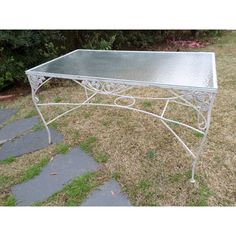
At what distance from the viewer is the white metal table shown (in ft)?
6.11

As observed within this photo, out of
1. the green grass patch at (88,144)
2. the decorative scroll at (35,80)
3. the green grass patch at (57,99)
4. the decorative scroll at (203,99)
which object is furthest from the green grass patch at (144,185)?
the green grass patch at (57,99)

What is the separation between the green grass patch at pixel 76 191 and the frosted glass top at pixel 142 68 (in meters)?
0.86

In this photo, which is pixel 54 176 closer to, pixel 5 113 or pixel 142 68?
pixel 142 68

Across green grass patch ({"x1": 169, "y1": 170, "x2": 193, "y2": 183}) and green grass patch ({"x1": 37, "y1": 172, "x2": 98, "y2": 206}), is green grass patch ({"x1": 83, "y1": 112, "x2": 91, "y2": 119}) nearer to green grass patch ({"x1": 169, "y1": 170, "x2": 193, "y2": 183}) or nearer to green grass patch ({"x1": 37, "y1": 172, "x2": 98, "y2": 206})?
green grass patch ({"x1": 37, "y1": 172, "x2": 98, "y2": 206})

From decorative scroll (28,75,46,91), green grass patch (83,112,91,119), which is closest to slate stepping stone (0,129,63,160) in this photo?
green grass patch (83,112,91,119)

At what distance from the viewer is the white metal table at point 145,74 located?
186 centimetres

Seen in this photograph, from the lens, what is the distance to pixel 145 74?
7.13 feet

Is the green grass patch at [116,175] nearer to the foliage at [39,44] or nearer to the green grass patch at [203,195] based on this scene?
the green grass patch at [203,195]

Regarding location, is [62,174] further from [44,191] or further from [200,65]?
[200,65]

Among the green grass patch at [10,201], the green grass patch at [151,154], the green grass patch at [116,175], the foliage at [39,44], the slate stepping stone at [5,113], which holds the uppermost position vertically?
the foliage at [39,44]

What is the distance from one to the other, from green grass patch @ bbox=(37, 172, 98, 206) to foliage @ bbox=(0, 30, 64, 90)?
8.38 ft

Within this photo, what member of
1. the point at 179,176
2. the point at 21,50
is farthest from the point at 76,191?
the point at 21,50

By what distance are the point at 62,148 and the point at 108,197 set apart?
0.85 m

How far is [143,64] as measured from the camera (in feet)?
8.01
